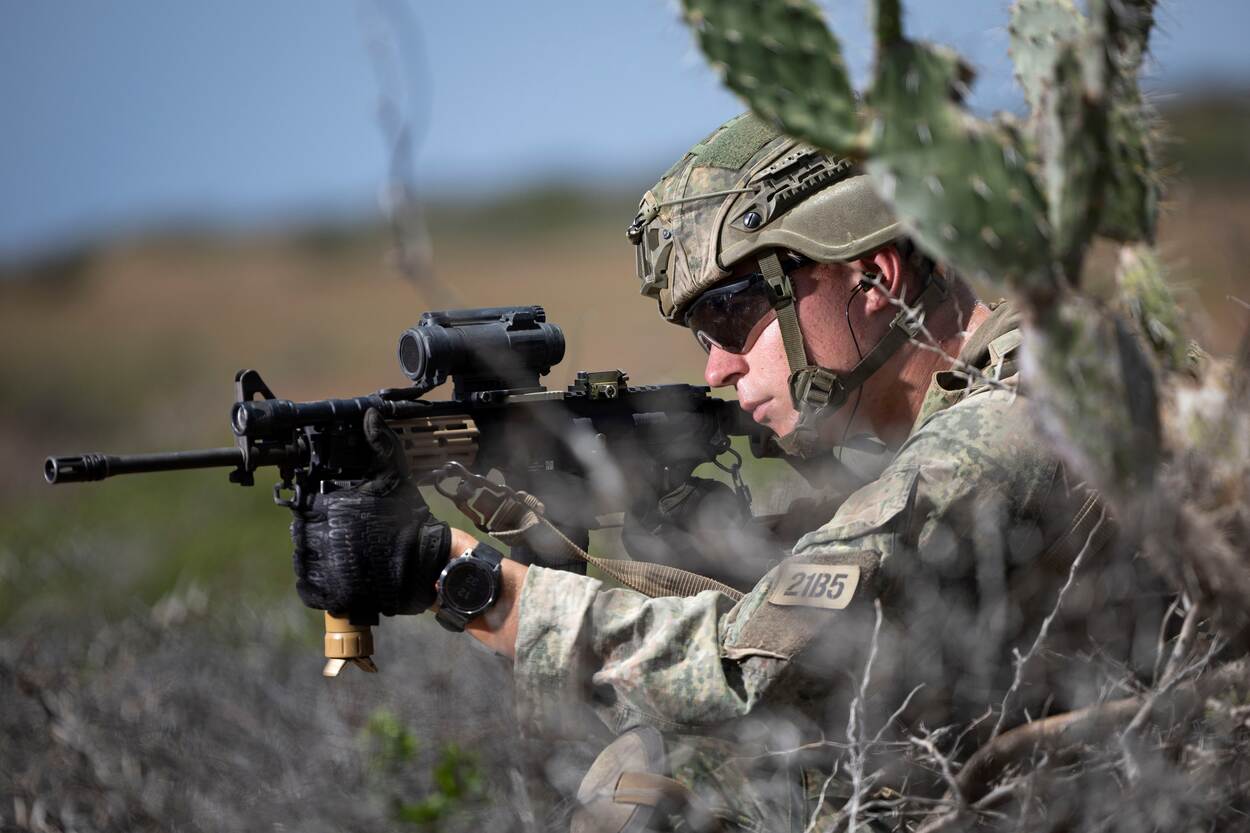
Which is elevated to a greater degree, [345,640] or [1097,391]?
[1097,391]

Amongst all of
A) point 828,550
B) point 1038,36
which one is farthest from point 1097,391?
point 828,550

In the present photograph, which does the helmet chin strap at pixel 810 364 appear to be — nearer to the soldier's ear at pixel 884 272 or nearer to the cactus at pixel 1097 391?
the soldier's ear at pixel 884 272

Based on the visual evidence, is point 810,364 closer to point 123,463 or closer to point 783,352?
point 783,352

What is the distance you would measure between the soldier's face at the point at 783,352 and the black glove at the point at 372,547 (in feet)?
3.33

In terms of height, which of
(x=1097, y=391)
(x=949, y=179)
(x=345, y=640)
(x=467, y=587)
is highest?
(x=949, y=179)

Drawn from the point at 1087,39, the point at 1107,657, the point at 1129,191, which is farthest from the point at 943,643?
the point at 1087,39

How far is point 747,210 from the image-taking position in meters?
3.66

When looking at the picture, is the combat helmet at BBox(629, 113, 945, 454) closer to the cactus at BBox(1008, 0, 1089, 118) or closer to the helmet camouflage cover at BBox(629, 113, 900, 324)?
the helmet camouflage cover at BBox(629, 113, 900, 324)

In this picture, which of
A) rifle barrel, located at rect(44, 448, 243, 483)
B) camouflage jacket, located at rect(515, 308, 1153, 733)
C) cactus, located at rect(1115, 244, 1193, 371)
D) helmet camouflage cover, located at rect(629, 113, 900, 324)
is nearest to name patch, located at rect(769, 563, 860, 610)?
camouflage jacket, located at rect(515, 308, 1153, 733)

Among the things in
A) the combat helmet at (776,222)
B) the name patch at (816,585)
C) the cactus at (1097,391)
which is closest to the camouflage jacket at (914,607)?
the name patch at (816,585)

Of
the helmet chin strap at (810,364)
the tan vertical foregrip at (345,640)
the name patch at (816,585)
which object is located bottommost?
the tan vertical foregrip at (345,640)

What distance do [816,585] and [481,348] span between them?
140 centimetres

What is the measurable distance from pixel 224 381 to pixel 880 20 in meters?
24.8

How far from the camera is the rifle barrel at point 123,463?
10.5ft
